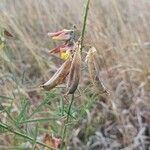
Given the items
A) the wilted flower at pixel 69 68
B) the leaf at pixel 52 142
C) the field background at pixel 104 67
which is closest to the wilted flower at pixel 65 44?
the wilted flower at pixel 69 68

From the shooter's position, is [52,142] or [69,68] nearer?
[69,68]

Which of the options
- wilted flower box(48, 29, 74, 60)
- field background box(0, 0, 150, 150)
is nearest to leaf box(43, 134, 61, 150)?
wilted flower box(48, 29, 74, 60)

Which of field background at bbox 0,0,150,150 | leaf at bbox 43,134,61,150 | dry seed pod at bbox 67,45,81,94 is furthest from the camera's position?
field background at bbox 0,0,150,150

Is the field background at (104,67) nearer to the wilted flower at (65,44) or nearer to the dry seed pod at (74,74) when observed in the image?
the wilted flower at (65,44)

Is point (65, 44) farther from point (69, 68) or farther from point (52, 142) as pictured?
point (52, 142)

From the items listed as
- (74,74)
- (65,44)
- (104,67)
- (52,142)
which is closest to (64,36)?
(65,44)

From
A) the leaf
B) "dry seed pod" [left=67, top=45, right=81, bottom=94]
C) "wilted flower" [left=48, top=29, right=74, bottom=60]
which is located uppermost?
"wilted flower" [left=48, top=29, right=74, bottom=60]

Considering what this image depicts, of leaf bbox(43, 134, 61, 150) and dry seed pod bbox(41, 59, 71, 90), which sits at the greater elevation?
dry seed pod bbox(41, 59, 71, 90)

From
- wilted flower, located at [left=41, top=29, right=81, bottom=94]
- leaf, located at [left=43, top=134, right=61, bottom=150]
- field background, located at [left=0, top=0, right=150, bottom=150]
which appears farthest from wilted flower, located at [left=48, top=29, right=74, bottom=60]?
field background, located at [left=0, top=0, right=150, bottom=150]

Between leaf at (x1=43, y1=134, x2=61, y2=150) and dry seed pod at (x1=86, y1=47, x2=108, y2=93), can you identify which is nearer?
dry seed pod at (x1=86, y1=47, x2=108, y2=93)

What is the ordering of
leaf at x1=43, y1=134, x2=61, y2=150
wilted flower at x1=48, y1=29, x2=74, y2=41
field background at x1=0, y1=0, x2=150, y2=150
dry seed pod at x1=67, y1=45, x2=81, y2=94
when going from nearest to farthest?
dry seed pod at x1=67, y1=45, x2=81, y2=94 < wilted flower at x1=48, y1=29, x2=74, y2=41 < leaf at x1=43, y1=134, x2=61, y2=150 < field background at x1=0, y1=0, x2=150, y2=150

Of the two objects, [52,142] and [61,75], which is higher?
[61,75]

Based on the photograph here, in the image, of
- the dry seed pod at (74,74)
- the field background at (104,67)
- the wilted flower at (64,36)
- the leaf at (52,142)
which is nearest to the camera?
the dry seed pod at (74,74)

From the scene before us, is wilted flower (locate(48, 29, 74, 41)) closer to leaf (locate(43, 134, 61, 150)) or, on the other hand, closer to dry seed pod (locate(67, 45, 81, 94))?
dry seed pod (locate(67, 45, 81, 94))
